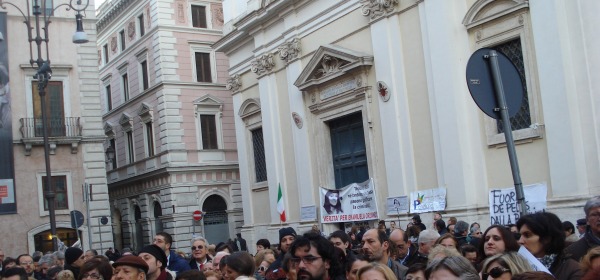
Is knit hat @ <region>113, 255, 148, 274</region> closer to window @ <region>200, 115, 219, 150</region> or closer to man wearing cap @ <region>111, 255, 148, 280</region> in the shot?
man wearing cap @ <region>111, 255, 148, 280</region>

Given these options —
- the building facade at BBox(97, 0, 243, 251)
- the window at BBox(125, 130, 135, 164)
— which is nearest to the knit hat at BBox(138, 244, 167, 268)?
the building facade at BBox(97, 0, 243, 251)

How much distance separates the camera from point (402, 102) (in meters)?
20.2

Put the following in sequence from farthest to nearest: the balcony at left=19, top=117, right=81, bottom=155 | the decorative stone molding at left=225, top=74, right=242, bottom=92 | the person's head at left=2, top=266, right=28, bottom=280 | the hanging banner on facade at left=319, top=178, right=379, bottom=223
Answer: the balcony at left=19, top=117, right=81, bottom=155 → the decorative stone molding at left=225, top=74, right=242, bottom=92 → the hanging banner on facade at left=319, top=178, right=379, bottom=223 → the person's head at left=2, top=266, right=28, bottom=280

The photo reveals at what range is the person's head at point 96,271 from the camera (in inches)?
303

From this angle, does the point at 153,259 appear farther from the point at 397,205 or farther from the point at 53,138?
the point at 53,138

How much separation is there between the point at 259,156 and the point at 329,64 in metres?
6.11

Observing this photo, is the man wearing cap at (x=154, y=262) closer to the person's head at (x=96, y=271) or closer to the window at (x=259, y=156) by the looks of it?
the person's head at (x=96, y=271)

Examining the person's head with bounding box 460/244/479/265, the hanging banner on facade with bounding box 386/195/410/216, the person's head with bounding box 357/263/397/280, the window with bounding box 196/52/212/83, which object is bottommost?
the person's head with bounding box 460/244/479/265

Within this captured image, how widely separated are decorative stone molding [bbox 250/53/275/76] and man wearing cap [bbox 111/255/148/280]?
62.9 ft

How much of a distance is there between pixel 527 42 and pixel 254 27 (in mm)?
11842

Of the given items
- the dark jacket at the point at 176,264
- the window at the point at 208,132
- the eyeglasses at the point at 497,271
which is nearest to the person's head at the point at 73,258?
the dark jacket at the point at 176,264

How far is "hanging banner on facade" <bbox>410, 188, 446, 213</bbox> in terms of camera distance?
18.9 meters

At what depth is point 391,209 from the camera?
67.0 ft

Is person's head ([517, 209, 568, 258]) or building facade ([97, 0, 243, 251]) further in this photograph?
building facade ([97, 0, 243, 251])
